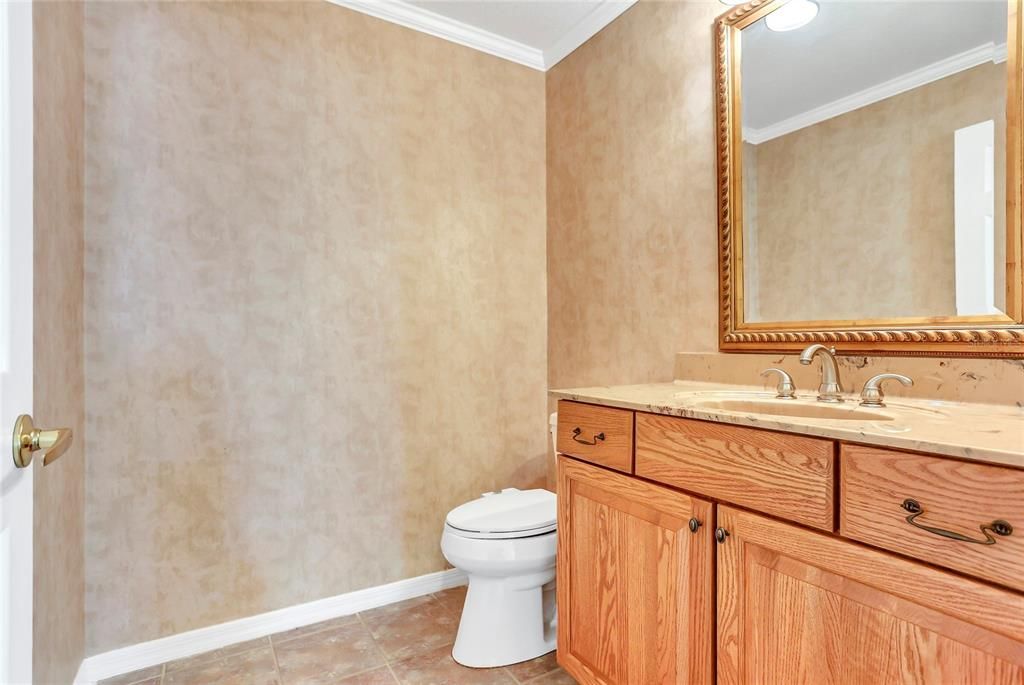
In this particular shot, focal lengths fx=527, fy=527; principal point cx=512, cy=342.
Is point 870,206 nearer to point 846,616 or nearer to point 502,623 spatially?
point 846,616

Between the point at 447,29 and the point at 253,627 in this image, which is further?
the point at 447,29

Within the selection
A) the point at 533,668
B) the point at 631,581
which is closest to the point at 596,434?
the point at 631,581

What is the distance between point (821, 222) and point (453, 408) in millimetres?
1507

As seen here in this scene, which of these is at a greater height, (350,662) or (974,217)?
(974,217)

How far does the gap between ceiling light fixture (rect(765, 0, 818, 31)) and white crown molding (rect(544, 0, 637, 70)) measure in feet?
2.06

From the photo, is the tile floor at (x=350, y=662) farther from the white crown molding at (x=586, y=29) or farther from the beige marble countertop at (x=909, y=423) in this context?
the white crown molding at (x=586, y=29)

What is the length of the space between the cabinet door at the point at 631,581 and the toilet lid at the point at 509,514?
0.23 meters

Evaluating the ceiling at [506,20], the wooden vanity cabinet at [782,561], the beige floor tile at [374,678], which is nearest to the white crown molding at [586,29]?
the ceiling at [506,20]

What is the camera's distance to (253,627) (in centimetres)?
186

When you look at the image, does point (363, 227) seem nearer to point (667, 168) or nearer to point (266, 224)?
point (266, 224)

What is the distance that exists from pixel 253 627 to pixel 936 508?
203cm

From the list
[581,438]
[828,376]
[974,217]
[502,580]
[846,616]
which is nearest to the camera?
[846,616]

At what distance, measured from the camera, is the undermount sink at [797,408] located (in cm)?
113

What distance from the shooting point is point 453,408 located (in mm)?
2273
